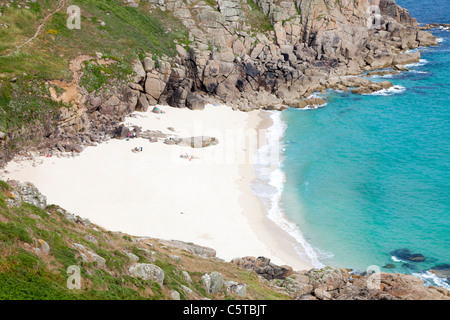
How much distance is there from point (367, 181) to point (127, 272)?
37.2 m

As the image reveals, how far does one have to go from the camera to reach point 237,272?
100 ft

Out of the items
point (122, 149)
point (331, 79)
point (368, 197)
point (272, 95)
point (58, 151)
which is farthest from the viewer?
point (331, 79)

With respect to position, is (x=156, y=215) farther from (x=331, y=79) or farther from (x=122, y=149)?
(x=331, y=79)

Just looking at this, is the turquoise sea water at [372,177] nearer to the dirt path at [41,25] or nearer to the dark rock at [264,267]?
the dark rock at [264,267]

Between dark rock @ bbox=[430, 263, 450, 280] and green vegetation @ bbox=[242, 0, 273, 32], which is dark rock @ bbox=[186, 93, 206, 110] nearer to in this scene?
green vegetation @ bbox=[242, 0, 273, 32]

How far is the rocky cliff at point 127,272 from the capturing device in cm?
1988

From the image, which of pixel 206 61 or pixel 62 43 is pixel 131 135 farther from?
pixel 206 61

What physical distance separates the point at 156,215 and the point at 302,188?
61.7 feet


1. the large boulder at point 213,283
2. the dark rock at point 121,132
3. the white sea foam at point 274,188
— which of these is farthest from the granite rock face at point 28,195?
the dark rock at point 121,132

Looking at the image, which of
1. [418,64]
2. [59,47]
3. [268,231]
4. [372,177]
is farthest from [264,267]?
[418,64]

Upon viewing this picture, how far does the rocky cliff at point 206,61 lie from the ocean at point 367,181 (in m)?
10.4

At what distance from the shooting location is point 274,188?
168ft
